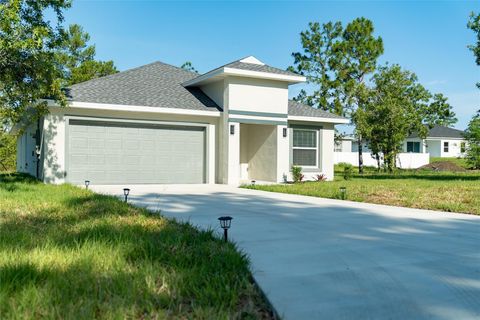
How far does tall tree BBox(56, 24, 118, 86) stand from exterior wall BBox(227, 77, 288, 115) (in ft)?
59.1

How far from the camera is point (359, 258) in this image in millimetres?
4914

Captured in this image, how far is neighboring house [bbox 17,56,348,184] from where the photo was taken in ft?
48.2

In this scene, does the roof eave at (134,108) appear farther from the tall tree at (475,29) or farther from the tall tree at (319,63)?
the tall tree at (319,63)

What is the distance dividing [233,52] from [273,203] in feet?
65.4

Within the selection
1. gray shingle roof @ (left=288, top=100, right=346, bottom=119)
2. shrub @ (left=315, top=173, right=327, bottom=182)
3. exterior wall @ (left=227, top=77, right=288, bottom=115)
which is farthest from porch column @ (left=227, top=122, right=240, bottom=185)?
shrub @ (left=315, top=173, right=327, bottom=182)

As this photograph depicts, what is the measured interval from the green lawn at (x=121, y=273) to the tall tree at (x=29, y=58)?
20.7 ft

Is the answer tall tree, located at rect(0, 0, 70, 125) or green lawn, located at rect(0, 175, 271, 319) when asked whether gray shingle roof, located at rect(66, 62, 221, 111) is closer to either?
tall tree, located at rect(0, 0, 70, 125)

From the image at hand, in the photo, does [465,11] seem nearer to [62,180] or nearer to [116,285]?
[62,180]

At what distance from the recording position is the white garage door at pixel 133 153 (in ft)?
48.5

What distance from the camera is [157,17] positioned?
1703 cm

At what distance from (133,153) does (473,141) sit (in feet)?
74.3

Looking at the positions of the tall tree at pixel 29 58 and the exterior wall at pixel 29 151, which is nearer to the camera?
the tall tree at pixel 29 58

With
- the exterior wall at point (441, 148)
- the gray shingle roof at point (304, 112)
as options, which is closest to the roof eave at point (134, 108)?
the gray shingle roof at point (304, 112)

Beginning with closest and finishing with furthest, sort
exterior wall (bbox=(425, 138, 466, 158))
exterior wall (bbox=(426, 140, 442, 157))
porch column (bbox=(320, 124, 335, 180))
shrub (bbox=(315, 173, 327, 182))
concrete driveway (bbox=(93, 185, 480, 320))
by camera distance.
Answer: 1. concrete driveway (bbox=(93, 185, 480, 320))
2. shrub (bbox=(315, 173, 327, 182))
3. porch column (bbox=(320, 124, 335, 180))
4. exterior wall (bbox=(425, 138, 466, 158))
5. exterior wall (bbox=(426, 140, 442, 157))
